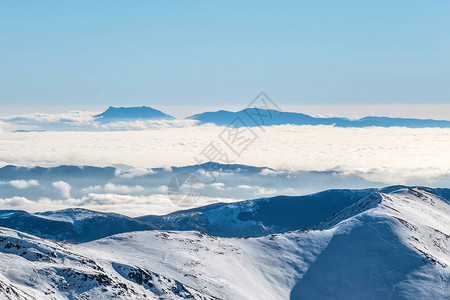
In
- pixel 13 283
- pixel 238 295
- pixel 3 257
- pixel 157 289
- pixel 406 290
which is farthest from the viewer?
pixel 406 290

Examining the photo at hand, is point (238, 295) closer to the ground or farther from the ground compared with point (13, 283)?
closer to the ground

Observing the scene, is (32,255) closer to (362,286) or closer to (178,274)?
(178,274)

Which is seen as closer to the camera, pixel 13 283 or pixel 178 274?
pixel 13 283

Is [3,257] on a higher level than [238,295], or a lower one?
higher

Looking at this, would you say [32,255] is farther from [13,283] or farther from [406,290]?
[406,290]

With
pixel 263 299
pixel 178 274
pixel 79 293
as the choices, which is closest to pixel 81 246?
pixel 178 274

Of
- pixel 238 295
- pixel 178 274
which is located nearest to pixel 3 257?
pixel 178 274

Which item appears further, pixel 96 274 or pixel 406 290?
pixel 406 290

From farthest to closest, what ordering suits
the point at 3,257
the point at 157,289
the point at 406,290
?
the point at 406,290 < the point at 157,289 < the point at 3,257
